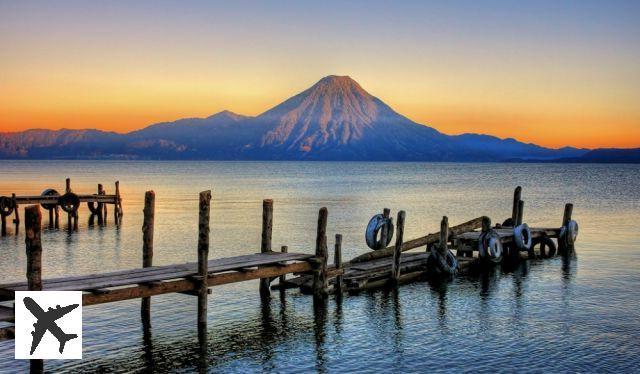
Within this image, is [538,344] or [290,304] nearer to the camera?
[538,344]

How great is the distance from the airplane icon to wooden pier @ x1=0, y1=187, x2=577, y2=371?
0.39 meters

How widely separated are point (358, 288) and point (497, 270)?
29.9 feet

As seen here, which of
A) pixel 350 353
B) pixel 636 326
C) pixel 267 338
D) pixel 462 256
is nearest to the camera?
pixel 350 353

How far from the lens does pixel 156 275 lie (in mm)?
18203

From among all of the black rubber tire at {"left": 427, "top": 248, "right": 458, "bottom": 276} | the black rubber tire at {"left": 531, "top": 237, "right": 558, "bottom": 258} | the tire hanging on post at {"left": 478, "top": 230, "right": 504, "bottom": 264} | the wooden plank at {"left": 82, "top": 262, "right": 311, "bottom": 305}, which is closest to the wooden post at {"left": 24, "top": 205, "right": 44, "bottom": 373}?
the wooden plank at {"left": 82, "top": 262, "right": 311, "bottom": 305}

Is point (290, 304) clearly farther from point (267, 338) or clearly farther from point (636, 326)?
point (636, 326)

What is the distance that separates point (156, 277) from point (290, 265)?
17.8 ft

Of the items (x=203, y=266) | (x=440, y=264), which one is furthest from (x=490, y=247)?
(x=203, y=266)

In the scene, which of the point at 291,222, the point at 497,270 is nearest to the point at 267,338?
the point at 497,270

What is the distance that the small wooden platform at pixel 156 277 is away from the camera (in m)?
16.1

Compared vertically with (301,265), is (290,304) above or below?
below

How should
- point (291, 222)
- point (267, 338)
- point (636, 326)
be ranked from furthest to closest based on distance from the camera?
1. point (291, 222)
2. point (636, 326)
3. point (267, 338)

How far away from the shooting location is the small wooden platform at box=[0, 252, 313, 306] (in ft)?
52.9

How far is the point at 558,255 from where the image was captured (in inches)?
1423
